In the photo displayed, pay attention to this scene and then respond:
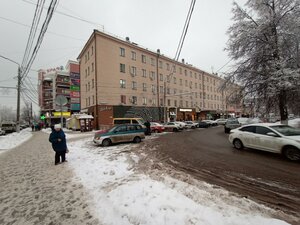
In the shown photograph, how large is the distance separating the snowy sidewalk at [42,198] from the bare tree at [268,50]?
532 inches

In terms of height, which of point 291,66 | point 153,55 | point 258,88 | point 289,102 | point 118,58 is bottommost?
point 289,102

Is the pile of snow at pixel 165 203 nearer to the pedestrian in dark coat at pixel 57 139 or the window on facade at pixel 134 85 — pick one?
the pedestrian in dark coat at pixel 57 139

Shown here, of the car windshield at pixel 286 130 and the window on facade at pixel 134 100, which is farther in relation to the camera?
the window on facade at pixel 134 100

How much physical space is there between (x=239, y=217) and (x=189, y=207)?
90 cm

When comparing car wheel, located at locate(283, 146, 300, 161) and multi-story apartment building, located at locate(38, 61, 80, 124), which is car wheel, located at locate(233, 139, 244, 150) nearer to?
car wheel, located at locate(283, 146, 300, 161)

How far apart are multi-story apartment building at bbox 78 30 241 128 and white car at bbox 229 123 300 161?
50.7ft

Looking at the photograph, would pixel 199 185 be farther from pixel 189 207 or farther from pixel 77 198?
pixel 77 198

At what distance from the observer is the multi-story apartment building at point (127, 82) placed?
29.5 metres

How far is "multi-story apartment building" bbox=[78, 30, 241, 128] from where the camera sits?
2952cm

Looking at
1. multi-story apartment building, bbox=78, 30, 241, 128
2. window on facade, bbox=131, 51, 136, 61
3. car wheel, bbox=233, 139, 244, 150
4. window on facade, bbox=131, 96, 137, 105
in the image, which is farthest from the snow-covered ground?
window on facade, bbox=131, 51, 136, 61

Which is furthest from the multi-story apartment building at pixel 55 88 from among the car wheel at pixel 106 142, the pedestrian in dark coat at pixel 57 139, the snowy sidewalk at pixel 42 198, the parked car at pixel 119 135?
the snowy sidewalk at pixel 42 198

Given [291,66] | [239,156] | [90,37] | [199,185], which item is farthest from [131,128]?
[90,37]

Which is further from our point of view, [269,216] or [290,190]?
[290,190]

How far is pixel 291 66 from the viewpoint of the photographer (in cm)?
1201
